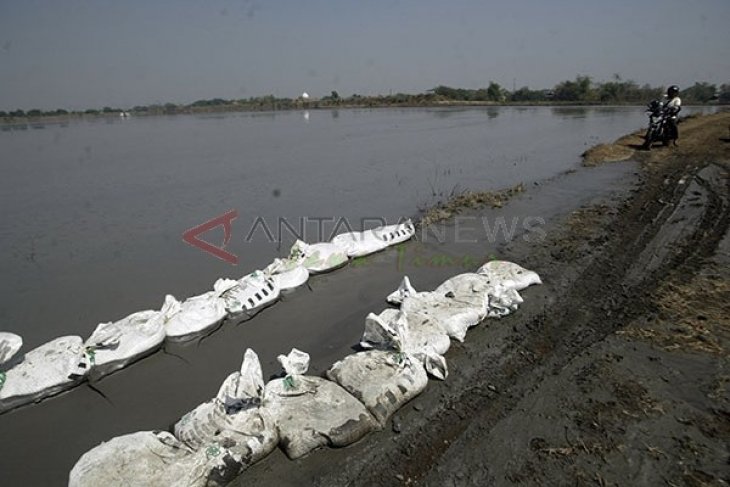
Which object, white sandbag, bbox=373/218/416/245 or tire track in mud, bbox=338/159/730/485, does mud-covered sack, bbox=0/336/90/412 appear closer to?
tire track in mud, bbox=338/159/730/485

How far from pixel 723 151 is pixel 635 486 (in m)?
12.6

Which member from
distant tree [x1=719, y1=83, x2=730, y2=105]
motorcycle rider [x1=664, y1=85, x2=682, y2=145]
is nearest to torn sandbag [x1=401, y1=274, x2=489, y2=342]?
motorcycle rider [x1=664, y1=85, x2=682, y2=145]

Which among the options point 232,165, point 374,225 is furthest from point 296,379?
point 232,165

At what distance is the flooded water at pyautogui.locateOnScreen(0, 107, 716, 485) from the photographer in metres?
2.99

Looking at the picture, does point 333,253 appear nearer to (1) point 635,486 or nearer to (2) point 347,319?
(2) point 347,319

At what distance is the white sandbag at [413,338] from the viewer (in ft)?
9.53

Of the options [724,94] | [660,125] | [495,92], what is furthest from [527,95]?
[660,125]

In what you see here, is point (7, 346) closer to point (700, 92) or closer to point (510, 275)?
point (510, 275)

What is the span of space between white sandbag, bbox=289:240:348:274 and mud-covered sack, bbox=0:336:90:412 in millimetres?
2256

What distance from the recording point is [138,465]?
208 centimetres

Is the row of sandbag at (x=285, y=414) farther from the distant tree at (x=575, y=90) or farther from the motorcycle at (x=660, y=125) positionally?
the distant tree at (x=575, y=90)

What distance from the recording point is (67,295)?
15.4 feet

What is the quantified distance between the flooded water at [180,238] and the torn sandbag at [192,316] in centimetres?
12

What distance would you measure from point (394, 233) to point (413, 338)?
9.18ft
